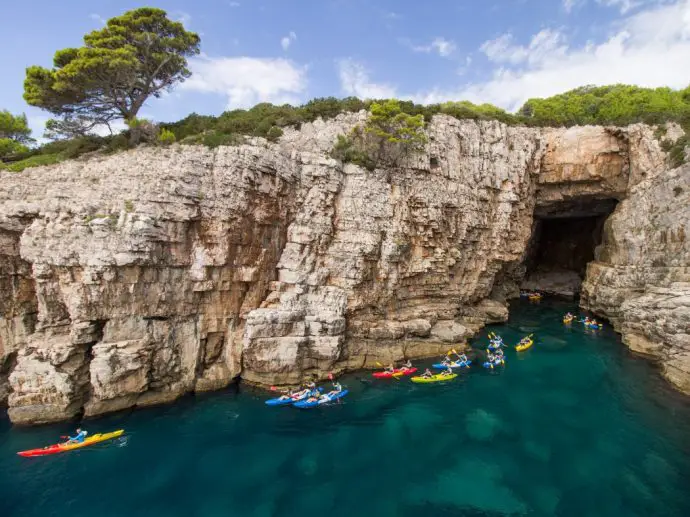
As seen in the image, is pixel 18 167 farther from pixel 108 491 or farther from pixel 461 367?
pixel 461 367

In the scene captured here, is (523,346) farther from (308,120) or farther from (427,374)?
(308,120)

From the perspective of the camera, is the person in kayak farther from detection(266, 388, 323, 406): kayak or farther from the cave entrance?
the cave entrance

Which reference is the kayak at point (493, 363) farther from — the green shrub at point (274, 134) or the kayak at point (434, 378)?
the green shrub at point (274, 134)

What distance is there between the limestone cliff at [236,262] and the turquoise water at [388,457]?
9.07ft

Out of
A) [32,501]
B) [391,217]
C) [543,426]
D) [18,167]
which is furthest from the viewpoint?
[391,217]

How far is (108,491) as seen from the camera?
15.1 metres

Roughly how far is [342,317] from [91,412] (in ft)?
50.5

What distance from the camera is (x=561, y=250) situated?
52.1 meters

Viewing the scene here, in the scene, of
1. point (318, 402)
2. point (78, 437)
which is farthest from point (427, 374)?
point (78, 437)

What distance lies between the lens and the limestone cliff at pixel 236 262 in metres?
19.3

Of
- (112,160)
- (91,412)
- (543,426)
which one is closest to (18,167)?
(112,160)

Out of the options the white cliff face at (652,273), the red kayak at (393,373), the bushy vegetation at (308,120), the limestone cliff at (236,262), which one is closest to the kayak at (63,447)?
the limestone cliff at (236,262)

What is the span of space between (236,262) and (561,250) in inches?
1931

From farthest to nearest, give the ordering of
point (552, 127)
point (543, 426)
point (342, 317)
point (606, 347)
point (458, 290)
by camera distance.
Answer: point (552, 127), point (458, 290), point (606, 347), point (342, 317), point (543, 426)
